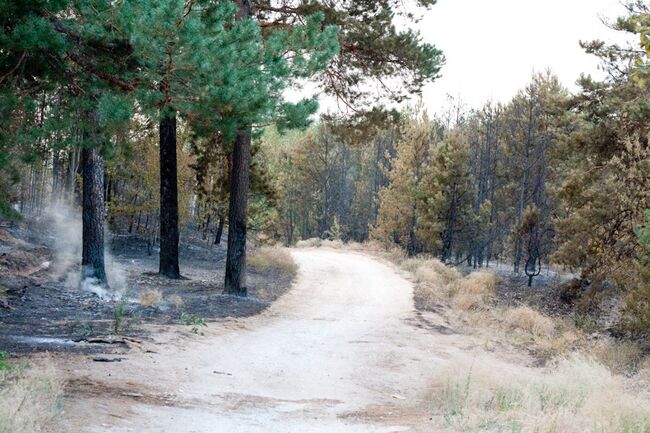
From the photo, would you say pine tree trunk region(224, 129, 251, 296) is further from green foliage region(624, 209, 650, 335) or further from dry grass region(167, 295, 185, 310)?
green foliage region(624, 209, 650, 335)

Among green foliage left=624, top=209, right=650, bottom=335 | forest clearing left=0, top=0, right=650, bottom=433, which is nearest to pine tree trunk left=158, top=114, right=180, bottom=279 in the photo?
forest clearing left=0, top=0, right=650, bottom=433

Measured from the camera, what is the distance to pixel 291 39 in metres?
10.5

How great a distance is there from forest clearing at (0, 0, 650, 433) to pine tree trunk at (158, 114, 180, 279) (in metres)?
0.06

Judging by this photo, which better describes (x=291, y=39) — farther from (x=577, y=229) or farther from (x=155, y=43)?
(x=577, y=229)

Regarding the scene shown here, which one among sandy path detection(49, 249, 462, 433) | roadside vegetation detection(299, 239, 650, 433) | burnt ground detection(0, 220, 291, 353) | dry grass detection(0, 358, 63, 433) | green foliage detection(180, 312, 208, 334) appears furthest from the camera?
green foliage detection(180, 312, 208, 334)

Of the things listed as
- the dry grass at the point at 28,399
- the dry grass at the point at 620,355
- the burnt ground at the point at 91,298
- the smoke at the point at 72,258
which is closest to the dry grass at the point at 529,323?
the dry grass at the point at 620,355

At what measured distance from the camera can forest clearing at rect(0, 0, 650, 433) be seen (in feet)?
21.6

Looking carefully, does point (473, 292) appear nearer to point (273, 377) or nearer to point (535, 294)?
point (535, 294)

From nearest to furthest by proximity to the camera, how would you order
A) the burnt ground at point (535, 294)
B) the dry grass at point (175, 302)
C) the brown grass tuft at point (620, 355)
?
1. the brown grass tuft at point (620, 355)
2. the dry grass at point (175, 302)
3. the burnt ground at point (535, 294)

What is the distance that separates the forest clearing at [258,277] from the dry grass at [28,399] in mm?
30

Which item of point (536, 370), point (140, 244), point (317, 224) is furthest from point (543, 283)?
point (317, 224)

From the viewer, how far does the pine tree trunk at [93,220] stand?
555 inches

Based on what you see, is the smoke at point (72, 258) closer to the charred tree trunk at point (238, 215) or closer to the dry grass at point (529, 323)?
the charred tree trunk at point (238, 215)

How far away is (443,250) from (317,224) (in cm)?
3452
